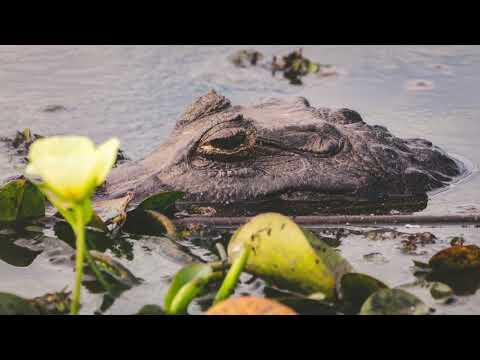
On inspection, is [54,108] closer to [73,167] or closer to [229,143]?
[229,143]

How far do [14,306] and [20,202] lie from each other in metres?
1.21

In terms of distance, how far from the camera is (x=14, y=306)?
338 cm

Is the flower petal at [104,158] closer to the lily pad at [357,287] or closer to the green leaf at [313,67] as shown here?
the lily pad at [357,287]

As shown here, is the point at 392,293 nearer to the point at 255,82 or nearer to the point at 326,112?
the point at 326,112

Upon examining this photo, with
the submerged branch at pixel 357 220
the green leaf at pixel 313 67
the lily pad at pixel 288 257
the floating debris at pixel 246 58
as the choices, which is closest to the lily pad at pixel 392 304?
the lily pad at pixel 288 257

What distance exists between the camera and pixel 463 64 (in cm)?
876

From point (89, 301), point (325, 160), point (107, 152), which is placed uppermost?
point (107, 152)

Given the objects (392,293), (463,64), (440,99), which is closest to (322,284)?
(392,293)

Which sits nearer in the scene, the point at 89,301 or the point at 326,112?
the point at 89,301

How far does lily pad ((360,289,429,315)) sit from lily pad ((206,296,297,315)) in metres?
0.54

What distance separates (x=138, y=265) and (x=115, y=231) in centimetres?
37

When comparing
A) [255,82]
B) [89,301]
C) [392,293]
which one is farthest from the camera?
[255,82]

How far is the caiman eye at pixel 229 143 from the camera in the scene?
5.18m

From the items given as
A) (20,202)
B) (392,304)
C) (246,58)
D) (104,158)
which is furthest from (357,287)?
(246,58)
